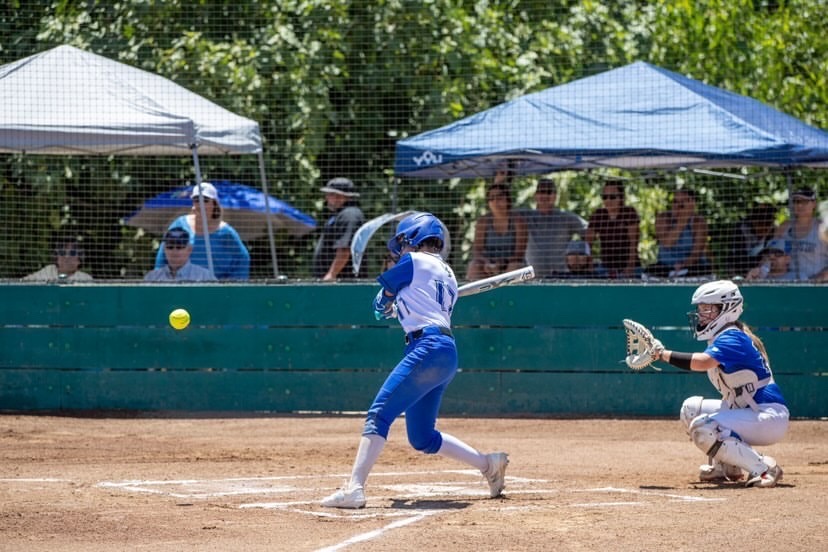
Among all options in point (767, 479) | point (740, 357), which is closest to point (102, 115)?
point (740, 357)

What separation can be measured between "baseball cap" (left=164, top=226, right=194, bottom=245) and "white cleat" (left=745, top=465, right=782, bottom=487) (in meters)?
6.57

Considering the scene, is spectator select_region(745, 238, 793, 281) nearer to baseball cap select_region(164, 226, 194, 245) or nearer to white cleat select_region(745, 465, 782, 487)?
white cleat select_region(745, 465, 782, 487)

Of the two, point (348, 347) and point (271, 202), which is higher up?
point (271, 202)

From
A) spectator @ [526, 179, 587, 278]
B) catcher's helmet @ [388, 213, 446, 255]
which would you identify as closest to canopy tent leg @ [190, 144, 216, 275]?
spectator @ [526, 179, 587, 278]

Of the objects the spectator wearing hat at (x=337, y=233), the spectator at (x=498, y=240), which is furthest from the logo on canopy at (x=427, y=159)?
the spectator wearing hat at (x=337, y=233)

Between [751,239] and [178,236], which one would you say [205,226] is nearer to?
[178,236]

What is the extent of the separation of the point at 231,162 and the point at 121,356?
380 cm

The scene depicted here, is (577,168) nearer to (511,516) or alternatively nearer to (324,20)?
(324,20)

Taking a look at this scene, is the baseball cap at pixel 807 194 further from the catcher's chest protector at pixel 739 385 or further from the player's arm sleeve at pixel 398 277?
the player's arm sleeve at pixel 398 277

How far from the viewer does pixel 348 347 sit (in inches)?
484

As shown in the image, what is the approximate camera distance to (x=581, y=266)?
1275 centimetres

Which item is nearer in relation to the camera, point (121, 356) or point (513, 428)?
point (513, 428)

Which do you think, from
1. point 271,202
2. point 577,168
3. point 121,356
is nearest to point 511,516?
point 121,356

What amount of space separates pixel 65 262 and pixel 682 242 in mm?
6278
